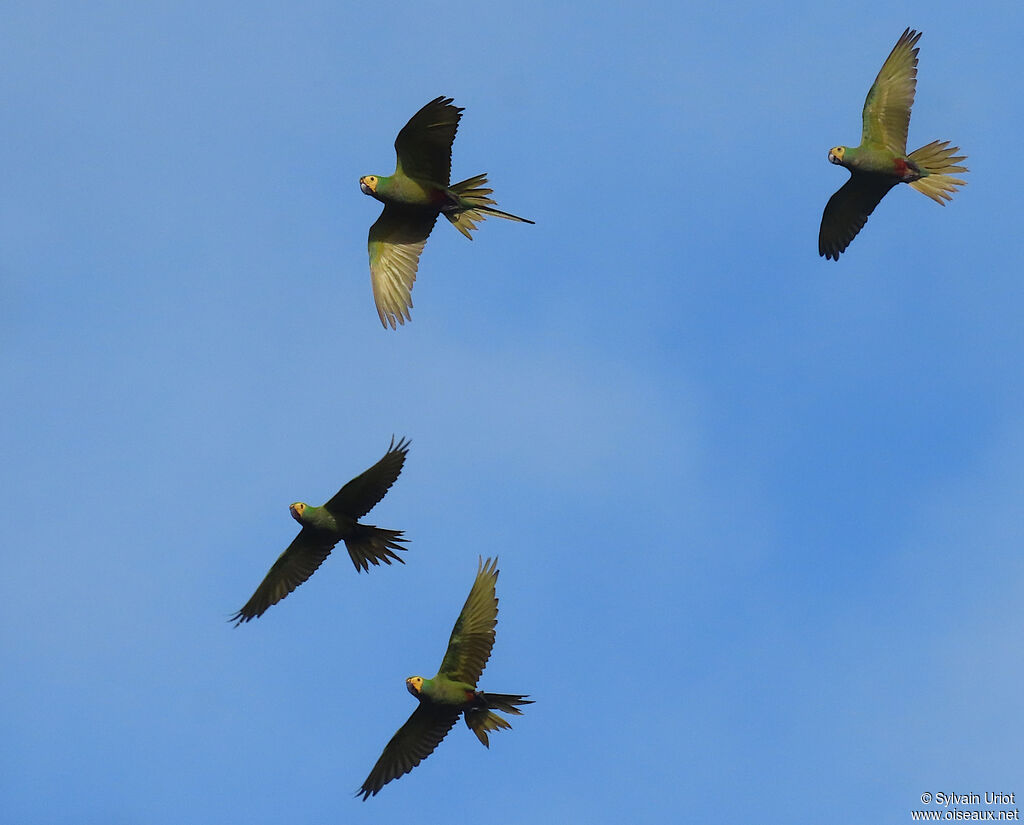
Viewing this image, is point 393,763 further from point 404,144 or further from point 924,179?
point 924,179

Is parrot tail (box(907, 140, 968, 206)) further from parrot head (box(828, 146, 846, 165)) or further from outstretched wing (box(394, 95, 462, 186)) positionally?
outstretched wing (box(394, 95, 462, 186))

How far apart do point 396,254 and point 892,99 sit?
25.0 feet

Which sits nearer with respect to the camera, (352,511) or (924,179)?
(352,511)

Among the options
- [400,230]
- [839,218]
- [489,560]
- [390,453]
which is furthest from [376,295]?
[839,218]

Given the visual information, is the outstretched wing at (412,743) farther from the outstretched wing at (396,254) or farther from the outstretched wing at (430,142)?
the outstretched wing at (430,142)

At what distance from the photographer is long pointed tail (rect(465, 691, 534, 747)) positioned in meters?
18.5

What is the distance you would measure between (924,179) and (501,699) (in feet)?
32.5

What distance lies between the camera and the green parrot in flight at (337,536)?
19.4 metres

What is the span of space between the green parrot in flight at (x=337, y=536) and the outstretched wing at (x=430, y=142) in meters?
3.74

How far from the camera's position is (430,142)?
19484 mm

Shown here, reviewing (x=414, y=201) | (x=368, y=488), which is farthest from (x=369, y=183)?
(x=368, y=488)

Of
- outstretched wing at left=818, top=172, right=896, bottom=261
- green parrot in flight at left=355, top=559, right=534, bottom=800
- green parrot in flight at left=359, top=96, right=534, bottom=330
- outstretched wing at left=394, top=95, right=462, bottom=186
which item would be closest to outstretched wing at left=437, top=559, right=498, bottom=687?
green parrot in flight at left=355, top=559, right=534, bottom=800

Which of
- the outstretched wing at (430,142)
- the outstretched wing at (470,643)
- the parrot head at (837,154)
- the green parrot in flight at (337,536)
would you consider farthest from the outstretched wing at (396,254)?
the parrot head at (837,154)

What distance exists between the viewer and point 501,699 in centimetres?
1848
